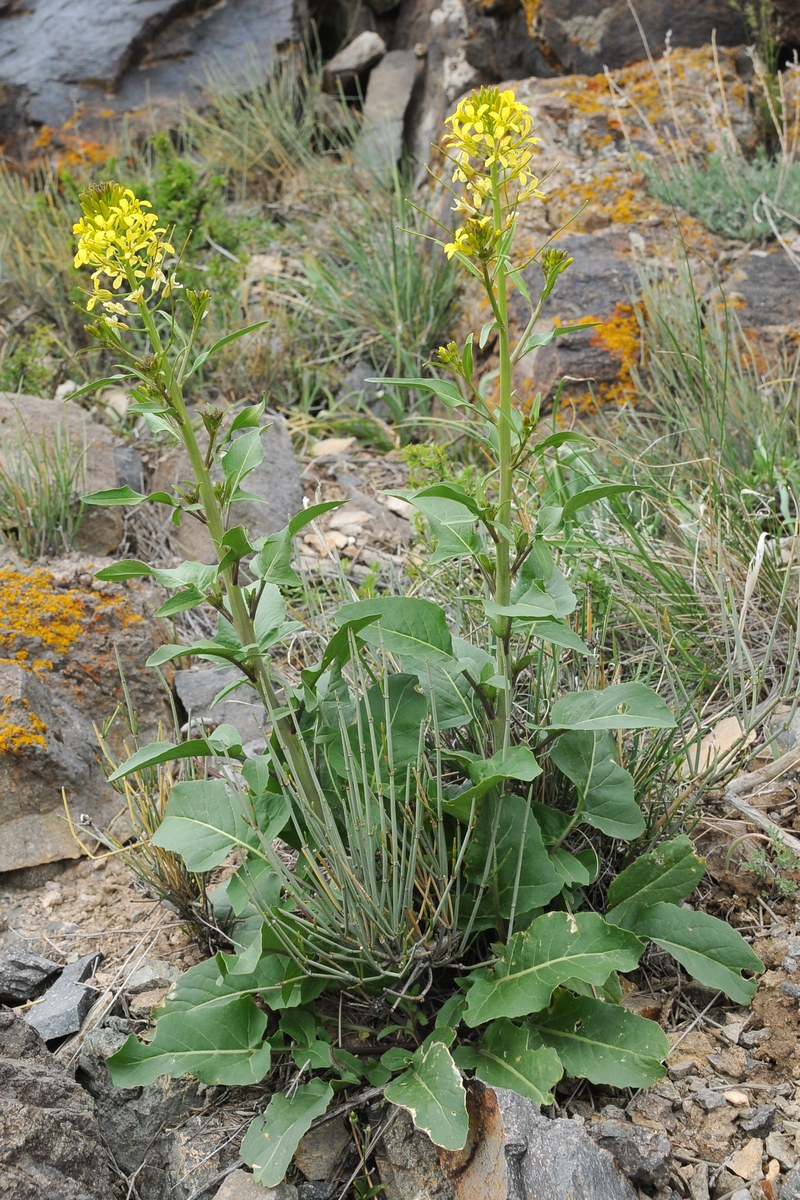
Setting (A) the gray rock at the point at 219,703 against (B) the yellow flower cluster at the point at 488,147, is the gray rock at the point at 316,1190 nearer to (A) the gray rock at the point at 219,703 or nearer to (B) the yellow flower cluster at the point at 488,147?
(A) the gray rock at the point at 219,703

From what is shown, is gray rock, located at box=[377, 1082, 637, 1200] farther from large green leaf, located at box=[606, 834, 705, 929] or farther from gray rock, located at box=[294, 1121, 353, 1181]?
large green leaf, located at box=[606, 834, 705, 929]

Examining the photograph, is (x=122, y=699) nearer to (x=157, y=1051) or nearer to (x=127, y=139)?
(x=157, y=1051)

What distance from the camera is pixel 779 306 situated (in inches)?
156

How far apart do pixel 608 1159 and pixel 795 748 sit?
1037mm

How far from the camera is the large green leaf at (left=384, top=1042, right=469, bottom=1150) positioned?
152cm

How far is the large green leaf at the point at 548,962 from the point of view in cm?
164

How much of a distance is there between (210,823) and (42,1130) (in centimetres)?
54

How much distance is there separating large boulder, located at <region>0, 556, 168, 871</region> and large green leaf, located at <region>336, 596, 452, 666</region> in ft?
2.94

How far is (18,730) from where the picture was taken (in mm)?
2518

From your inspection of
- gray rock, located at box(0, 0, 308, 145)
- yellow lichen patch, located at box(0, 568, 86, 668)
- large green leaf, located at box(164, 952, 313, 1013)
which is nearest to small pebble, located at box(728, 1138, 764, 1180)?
large green leaf, located at box(164, 952, 313, 1013)

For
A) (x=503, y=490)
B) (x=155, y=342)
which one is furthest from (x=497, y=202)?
(x=155, y=342)

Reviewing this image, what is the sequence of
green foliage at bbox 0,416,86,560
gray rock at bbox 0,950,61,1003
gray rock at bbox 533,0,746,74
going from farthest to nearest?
gray rock at bbox 533,0,746,74 → green foliage at bbox 0,416,86,560 → gray rock at bbox 0,950,61,1003

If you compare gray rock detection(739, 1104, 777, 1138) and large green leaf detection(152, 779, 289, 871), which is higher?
large green leaf detection(152, 779, 289, 871)

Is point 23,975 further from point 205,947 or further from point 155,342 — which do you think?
point 155,342
